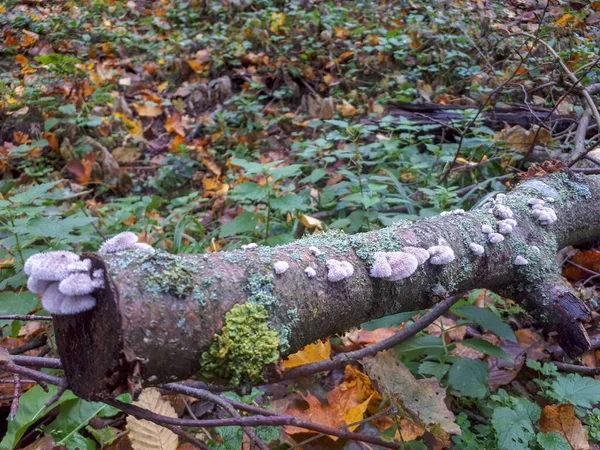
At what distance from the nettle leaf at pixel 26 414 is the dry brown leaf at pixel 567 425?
1.94 meters

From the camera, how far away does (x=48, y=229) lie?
2.20 meters

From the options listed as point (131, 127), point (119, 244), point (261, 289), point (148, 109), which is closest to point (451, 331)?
point (261, 289)

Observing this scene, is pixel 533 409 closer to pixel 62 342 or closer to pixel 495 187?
pixel 62 342

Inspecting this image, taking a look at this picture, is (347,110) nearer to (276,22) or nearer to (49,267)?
(276,22)

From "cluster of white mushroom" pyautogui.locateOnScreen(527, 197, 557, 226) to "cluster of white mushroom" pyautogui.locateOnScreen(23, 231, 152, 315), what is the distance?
5.92 feet

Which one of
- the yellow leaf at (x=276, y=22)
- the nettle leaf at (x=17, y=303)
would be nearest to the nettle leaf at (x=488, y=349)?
the nettle leaf at (x=17, y=303)

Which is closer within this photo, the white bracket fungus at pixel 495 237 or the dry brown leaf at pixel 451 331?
the white bracket fungus at pixel 495 237

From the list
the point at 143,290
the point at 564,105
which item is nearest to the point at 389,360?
the point at 143,290

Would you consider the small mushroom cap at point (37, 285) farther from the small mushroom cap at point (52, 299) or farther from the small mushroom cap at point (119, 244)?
the small mushroom cap at point (119, 244)

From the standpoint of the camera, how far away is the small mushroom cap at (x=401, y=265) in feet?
4.79

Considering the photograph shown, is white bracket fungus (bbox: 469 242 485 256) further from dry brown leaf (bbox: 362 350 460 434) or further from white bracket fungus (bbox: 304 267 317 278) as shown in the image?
white bracket fungus (bbox: 304 267 317 278)

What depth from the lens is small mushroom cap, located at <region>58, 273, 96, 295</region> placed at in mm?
982

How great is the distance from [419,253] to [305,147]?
9.36ft

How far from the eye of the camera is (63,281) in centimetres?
99
